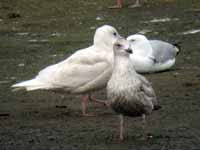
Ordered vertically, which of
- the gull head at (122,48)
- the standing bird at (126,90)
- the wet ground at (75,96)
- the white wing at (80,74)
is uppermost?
the gull head at (122,48)

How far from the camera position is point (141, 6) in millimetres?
18188

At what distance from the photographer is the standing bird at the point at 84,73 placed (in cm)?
906

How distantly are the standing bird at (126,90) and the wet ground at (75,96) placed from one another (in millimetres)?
299

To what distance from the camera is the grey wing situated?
39.0 feet

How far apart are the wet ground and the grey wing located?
8.3 inches

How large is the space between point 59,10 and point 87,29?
2.69 metres

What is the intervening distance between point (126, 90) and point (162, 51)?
4657 millimetres

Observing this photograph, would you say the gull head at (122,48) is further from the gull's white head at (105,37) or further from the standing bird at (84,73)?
the gull's white head at (105,37)

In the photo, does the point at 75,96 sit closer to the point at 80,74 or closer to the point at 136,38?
the point at 80,74

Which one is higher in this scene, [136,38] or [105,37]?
[105,37]

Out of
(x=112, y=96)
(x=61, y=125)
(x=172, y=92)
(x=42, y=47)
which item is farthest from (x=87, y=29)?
(x=112, y=96)

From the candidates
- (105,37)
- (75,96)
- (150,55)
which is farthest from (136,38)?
(105,37)

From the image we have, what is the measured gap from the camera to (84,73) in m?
9.18

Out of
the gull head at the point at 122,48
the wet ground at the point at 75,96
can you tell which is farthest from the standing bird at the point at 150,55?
the gull head at the point at 122,48
